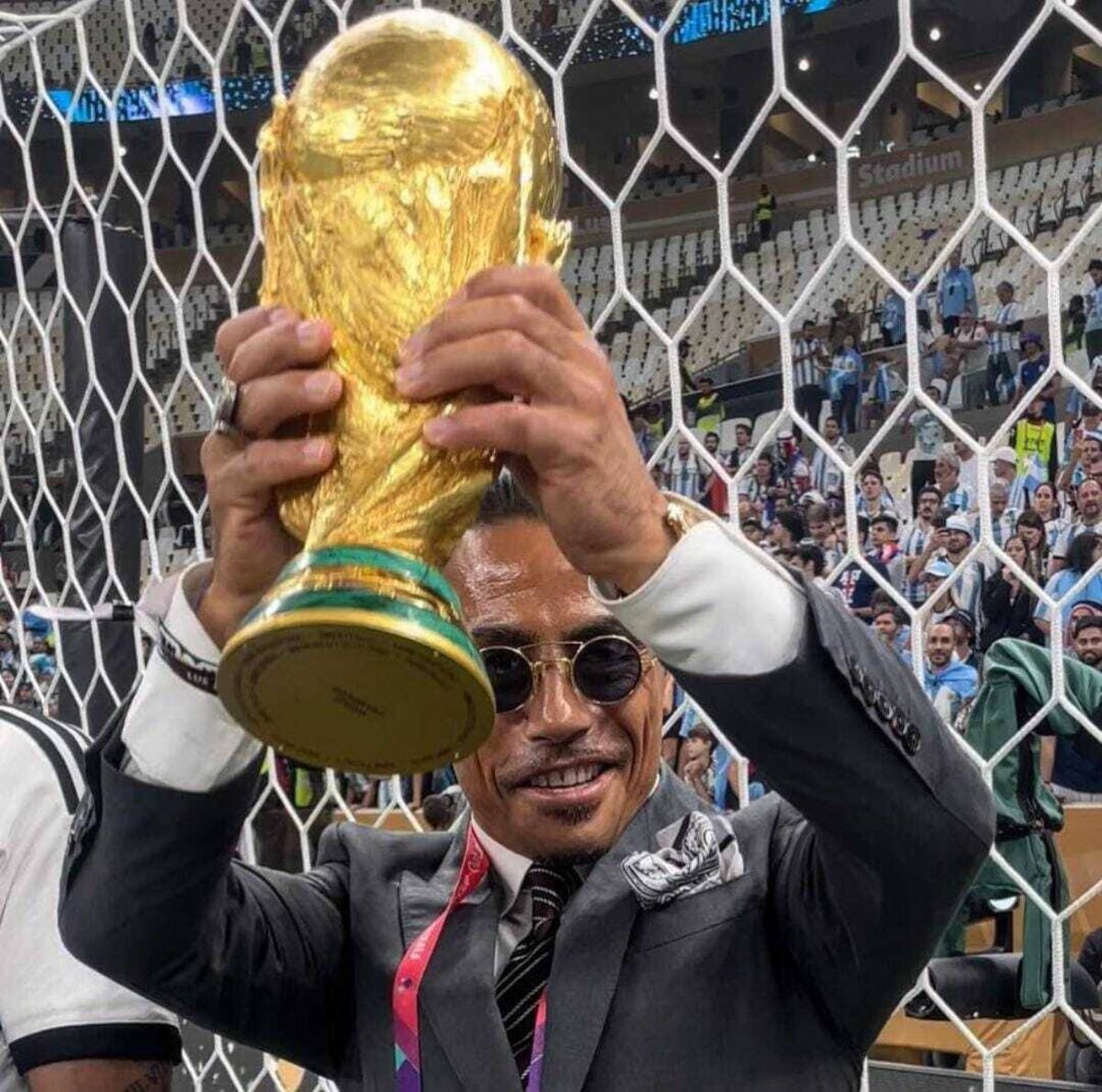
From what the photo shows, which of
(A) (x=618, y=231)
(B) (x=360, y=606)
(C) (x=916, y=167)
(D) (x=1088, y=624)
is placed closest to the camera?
(B) (x=360, y=606)

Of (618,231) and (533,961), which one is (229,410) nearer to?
(533,961)

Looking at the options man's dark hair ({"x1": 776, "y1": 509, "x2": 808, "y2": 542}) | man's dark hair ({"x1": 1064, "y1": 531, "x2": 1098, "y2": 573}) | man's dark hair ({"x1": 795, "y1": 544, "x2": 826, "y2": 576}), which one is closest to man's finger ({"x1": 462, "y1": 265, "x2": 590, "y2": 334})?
man's dark hair ({"x1": 1064, "y1": 531, "x2": 1098, "y2": 573})

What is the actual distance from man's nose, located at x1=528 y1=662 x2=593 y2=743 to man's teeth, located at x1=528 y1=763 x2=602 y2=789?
A: 1 cm

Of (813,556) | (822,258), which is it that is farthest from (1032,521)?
(822,258)

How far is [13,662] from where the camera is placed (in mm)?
2824

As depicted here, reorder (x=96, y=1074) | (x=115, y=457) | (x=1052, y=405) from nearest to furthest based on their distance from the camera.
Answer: (x=96, y=1074)
(x=115, y=457)
(x=1052, y=405)

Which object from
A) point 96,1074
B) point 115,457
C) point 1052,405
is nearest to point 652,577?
point 96,1074

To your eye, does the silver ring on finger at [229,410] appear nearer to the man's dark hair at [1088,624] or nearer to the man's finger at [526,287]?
the man's finger at [526,287]

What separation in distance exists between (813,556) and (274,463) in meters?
2.28

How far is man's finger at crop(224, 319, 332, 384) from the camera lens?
1.42 ft

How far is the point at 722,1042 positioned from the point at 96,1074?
400 millimetres

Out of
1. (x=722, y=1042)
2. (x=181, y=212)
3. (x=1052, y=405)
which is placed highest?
(x=722, y=1042)

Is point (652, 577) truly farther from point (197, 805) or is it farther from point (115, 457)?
point (115, 457)

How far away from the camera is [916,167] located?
7496 millimetres
